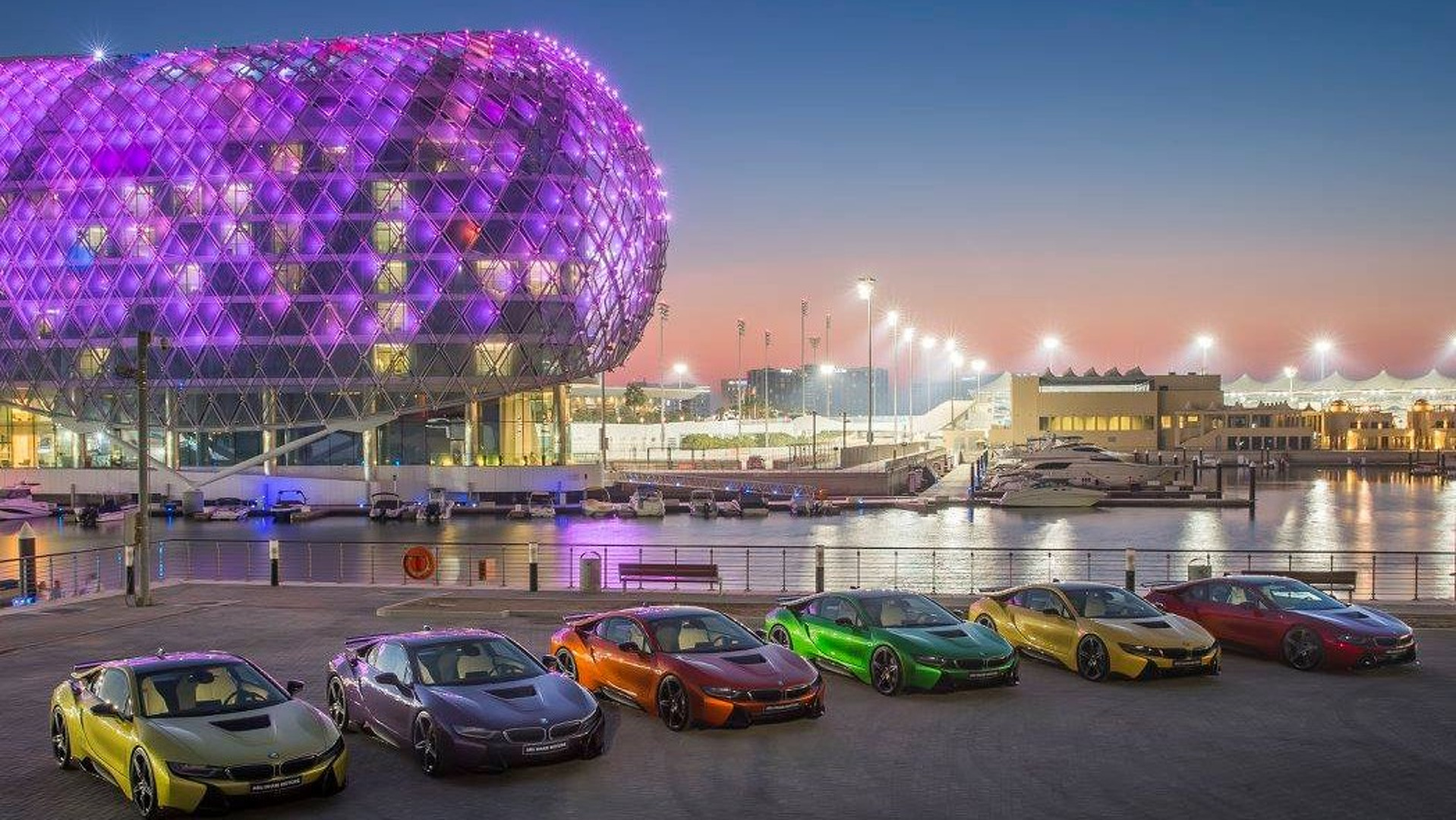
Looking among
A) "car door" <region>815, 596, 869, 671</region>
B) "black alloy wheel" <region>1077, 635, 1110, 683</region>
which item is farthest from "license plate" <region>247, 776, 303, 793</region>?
"black alloy wheel" <region>1077, 635, 1110, 683</region>

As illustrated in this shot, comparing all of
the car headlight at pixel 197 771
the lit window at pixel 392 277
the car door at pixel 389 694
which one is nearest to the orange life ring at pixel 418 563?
the car door at pixel 389 694

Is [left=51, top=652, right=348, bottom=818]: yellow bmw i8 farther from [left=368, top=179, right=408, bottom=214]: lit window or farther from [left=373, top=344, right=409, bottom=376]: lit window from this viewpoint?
[left=373, top=344, right=409, bottom=376]: lit window

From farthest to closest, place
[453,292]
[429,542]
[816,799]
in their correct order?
[453,292] → [429,542] → [816,799]

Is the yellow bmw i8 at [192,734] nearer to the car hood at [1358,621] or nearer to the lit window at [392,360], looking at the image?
the car hood at [1358,621]

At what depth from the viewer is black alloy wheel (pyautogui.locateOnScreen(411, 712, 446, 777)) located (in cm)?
1396

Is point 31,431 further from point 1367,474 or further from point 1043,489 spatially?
point 1367,474

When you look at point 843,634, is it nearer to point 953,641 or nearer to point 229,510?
point 953,641

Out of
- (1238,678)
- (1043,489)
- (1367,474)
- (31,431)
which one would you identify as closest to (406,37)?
(31,431)

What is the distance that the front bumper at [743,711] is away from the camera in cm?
1566

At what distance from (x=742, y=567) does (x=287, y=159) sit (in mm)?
55064

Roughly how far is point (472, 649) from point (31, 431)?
98698mm

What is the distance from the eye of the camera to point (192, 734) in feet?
42.4

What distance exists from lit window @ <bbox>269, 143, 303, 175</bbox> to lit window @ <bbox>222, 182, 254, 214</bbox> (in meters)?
2.29

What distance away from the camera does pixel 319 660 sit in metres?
21.1
